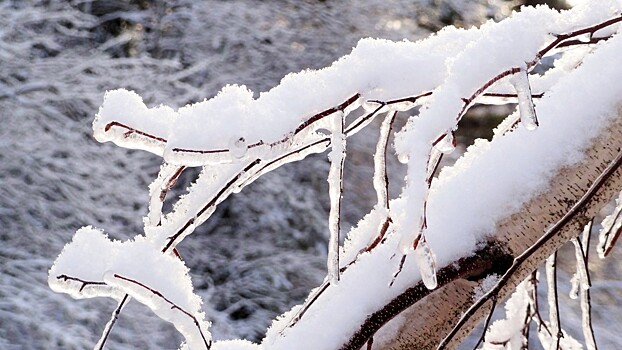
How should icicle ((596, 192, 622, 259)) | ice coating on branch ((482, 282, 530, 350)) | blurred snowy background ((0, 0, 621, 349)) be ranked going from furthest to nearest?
blurred snowy background ((0, 0, 621, 349)) < ice coating on branch ((482, 282, 530, 350)) < icicle ((596, 192, 622, 259))

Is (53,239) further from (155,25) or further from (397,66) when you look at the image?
(397,66)

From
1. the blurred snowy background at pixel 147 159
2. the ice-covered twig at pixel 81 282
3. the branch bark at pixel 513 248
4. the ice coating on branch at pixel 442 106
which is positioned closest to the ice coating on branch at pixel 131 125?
the ice coating on branch at pixel 442 106

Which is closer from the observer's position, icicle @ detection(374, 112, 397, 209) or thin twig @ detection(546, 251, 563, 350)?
icicle @ detection(374, 112, 397, 209)

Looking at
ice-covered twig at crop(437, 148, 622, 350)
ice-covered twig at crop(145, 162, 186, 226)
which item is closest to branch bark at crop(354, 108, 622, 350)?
ice-covered twig at crop(437, 148, 622, 350)

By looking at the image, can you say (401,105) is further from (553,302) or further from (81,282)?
(553,302)

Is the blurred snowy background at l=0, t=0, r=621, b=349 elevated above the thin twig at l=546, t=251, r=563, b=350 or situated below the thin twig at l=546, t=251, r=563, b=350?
above

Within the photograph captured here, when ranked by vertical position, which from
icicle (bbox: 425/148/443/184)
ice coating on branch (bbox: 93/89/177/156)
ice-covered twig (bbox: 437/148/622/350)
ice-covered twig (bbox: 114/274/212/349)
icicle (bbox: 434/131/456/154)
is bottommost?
ice-covered twig (bbox: 437/148/622/350)

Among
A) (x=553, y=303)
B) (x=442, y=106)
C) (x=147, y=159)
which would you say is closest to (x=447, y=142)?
(x=442, y=106)

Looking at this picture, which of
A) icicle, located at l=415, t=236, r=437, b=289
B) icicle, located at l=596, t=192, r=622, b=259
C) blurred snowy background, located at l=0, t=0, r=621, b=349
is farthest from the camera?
blurred snowy background, located at l=0, t=0, r=621, b=349

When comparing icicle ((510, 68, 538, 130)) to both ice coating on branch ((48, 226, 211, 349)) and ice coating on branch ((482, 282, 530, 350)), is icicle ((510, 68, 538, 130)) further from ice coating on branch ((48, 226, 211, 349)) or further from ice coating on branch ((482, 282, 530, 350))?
ice coating on branch ((482, 282, 530, 350))
